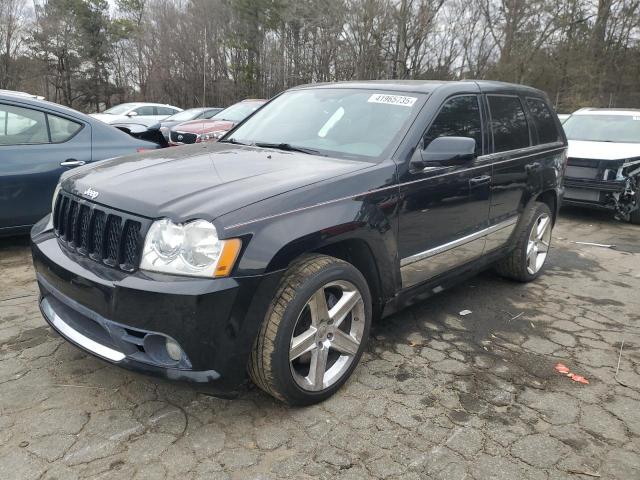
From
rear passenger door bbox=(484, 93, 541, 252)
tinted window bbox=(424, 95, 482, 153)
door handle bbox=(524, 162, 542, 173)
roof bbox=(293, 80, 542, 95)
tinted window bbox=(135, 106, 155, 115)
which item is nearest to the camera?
tinted window bbox=(424, 95, 482, 153)

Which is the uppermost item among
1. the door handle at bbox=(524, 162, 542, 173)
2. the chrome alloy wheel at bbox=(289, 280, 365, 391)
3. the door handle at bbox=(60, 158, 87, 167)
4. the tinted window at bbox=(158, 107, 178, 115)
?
the tinted window at bbox=(158, 107, 178, 115)

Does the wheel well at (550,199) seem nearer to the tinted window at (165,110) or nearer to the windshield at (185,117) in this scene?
the windshield at (185,117)

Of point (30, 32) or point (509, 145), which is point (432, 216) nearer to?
point (509, 145)

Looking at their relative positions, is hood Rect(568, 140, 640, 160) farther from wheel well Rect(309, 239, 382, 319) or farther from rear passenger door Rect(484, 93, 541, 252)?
wheel well Rect(309, 239, 382, 319)

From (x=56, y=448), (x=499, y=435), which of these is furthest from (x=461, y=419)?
(x=56, y=448)

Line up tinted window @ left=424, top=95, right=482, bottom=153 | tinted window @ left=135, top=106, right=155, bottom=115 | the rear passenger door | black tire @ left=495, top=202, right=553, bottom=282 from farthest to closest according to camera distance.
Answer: tinted window @ left=135, top=106, right=155, bottom=115 < black tire @ left=495, top=202, right=553, bottom=282 < the rear passenger door < tinted window @ left=424, top=95, right=482, bottom=153

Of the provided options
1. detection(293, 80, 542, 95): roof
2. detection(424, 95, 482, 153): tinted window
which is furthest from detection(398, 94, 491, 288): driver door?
detection(293, 80, 542, 95): roof

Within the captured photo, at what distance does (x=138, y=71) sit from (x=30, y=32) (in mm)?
6853

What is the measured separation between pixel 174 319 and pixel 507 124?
127 inches

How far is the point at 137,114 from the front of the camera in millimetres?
16609

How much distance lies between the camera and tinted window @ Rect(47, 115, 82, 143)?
4992 millimetres

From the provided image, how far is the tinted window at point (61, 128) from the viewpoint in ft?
16.4

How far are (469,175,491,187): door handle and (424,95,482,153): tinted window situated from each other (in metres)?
0.20

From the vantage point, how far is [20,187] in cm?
464
